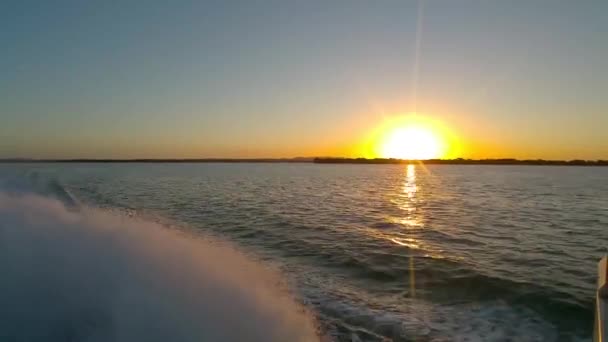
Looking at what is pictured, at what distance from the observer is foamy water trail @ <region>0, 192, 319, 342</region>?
22.8 feet

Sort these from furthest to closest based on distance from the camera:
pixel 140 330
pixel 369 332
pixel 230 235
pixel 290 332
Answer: pixel 230 235
pixel 369 332
pixel 290 332
pixel 140 330

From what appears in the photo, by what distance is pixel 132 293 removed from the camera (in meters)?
8.54

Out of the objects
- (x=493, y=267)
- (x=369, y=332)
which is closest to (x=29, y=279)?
(x=369, y=332)

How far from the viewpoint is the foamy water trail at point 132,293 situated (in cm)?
696

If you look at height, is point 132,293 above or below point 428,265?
above

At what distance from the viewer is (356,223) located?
2223 centimetres

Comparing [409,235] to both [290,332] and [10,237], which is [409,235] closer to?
[290,332]

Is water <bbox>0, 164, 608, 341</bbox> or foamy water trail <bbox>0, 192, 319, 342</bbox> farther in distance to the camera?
water <bbox>0, 164, 608, 341</bbox>

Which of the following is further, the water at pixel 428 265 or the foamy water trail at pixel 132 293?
the water at pixel 428 265

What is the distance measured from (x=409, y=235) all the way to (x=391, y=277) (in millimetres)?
7133

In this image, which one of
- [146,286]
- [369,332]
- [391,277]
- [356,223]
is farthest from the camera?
[356,223]

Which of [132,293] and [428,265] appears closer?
[132,293]

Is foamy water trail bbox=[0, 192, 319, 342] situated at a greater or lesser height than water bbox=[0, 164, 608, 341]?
greater

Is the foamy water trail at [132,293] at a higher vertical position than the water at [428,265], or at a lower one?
higher
